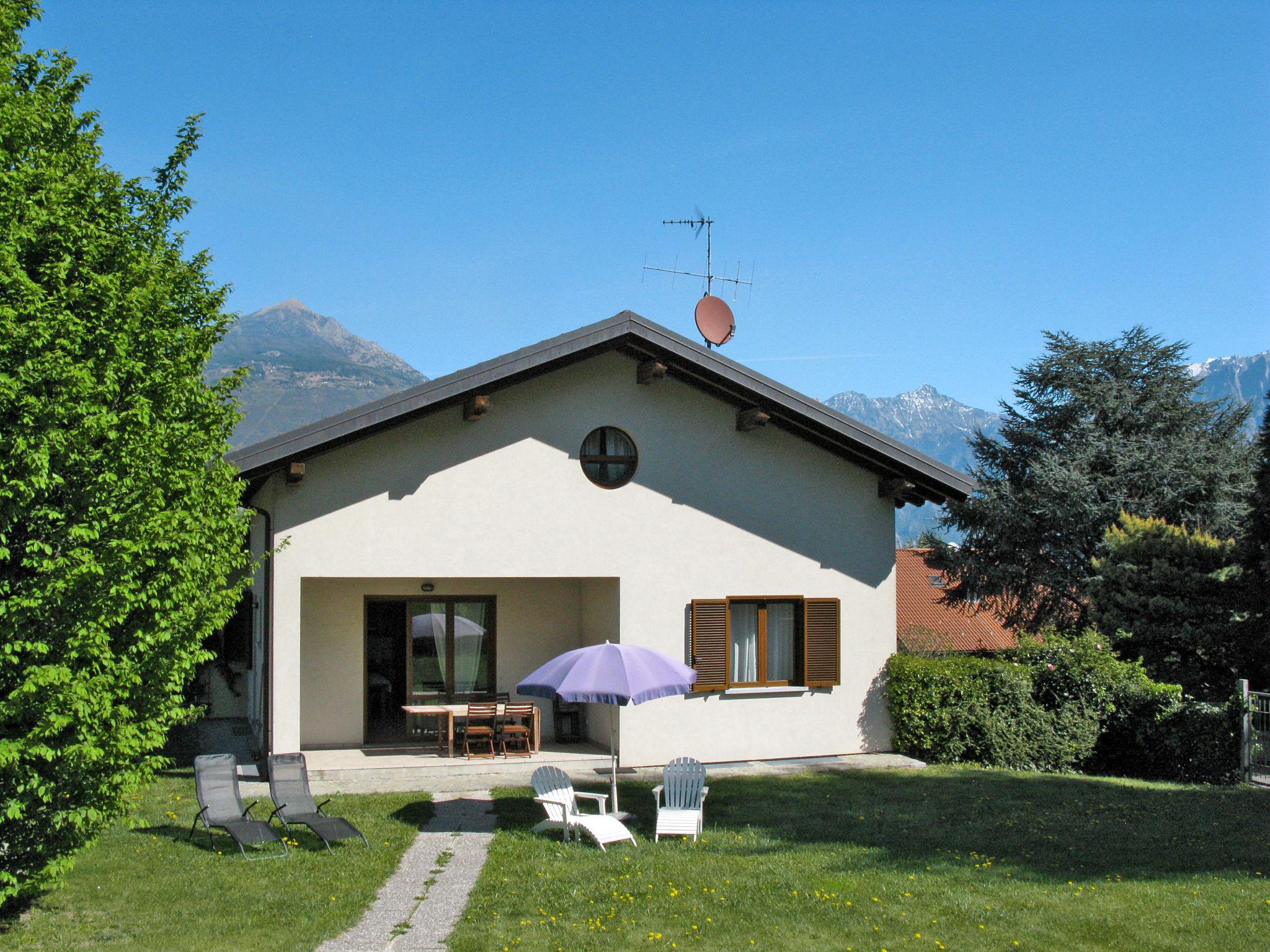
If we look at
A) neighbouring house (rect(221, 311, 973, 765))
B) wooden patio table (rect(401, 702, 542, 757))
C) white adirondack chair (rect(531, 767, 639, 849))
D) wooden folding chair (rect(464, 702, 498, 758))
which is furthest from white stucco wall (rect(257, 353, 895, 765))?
white adirondack chair (rect(531, 767, 639, 849))

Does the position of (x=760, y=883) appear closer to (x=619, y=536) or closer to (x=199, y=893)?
(x=199, y=893)

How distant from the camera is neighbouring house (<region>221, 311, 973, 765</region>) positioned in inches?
548

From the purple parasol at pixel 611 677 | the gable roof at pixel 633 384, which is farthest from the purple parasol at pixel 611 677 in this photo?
the gable roof at pixel 633 384

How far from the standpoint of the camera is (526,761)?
14.8 metres

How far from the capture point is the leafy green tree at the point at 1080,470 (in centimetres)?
3253

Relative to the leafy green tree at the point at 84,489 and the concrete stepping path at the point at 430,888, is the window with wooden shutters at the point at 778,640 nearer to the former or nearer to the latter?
the concrete stepping path at the point at 430,888

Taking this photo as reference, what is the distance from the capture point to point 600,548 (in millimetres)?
15039

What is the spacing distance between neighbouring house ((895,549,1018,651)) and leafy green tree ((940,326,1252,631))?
2.39 metres

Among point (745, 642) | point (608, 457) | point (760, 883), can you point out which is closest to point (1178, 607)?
point (745, 642)

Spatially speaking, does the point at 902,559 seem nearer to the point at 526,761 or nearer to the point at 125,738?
the point at 526,761

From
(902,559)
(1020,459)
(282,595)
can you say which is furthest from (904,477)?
(902,559)

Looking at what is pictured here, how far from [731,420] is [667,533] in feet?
6.54

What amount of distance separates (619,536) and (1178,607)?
46.8ft

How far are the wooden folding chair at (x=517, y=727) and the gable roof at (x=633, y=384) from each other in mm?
4468
